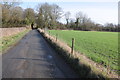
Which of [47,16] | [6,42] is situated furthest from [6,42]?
[47,16]

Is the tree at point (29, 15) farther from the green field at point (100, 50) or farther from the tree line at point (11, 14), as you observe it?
the green field at point (100, 50)

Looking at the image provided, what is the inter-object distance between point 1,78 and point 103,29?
353 ft

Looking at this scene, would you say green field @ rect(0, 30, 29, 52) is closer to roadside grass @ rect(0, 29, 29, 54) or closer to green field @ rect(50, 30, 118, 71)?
roadside grass @ rect(0, 29, 29, 54)

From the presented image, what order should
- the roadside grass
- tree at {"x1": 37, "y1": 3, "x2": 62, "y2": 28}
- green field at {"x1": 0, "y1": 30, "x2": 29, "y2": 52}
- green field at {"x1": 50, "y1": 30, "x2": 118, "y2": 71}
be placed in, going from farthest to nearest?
tree at {"x1": 37, "y1": 3, "x2": 62, "y2": 28}, green field at {"x1": 0, "y1": 30, "x2": 29, "y2": 52}, the roadside grass, green field at {"x1": 50, "y1": 30, "x2": 118, "y2": 71}

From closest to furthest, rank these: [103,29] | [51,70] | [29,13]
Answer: [51,70]
[29,13]
[103,29]

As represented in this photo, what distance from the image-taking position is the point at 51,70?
8258 millimetres

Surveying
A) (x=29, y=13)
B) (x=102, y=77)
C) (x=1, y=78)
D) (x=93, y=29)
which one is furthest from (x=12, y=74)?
(x=93, y=29)

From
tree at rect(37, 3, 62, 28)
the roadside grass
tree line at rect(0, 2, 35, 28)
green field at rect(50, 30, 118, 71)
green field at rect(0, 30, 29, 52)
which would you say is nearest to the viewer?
green field at rect(50, 30, 118, 71)

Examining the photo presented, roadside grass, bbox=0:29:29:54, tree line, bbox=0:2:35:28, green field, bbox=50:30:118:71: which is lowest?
green field, bbox=50:30:118:71

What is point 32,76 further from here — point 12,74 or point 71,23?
point 71,23

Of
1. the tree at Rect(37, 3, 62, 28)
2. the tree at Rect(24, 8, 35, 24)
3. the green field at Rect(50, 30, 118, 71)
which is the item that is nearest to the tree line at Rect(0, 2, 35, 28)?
the tree at Rect(24, 8, 35, 24)

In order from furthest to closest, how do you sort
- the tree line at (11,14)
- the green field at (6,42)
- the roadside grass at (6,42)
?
the tree line at (11,14), the green field at (6,42), the roadside grass at (6,42)

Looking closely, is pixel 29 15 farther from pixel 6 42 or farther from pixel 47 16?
pixel 6 42

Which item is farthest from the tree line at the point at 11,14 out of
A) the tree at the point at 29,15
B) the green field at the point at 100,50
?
the green field at the point at 100,50
